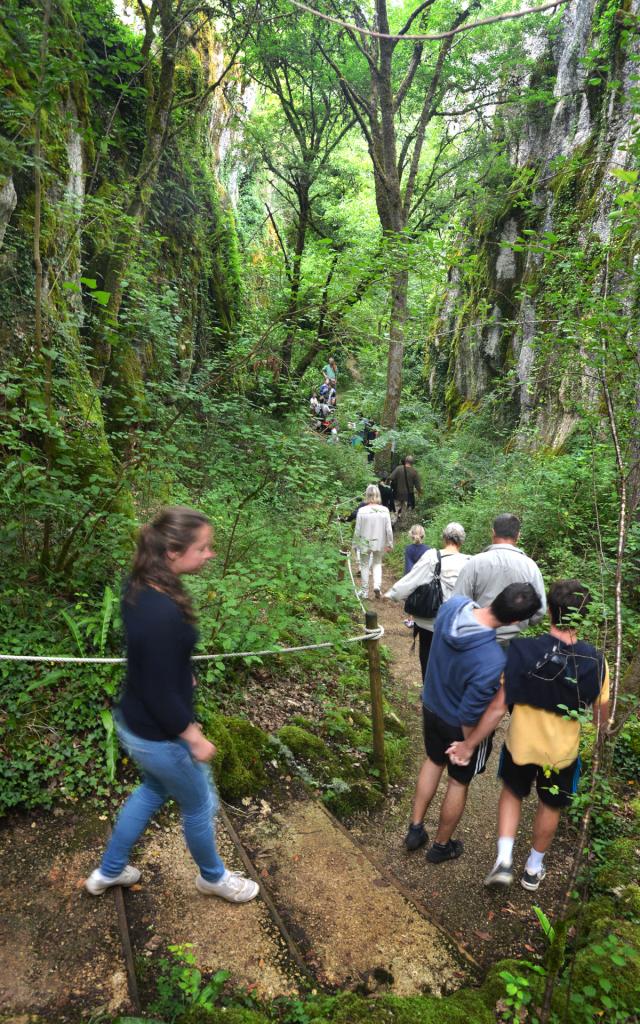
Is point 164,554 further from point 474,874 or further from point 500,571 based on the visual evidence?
point 474,874

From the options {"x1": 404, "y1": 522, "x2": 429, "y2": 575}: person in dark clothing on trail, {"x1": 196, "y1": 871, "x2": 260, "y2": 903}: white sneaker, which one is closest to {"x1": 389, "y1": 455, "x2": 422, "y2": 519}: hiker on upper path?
{"x1": 404, "y1": 522, "x2": 429, "y2": 575}: person in dark clothing on trail

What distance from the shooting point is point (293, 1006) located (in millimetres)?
2434

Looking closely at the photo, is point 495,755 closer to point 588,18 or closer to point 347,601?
point 347,601

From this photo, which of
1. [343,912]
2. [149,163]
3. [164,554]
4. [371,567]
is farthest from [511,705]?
[149,163]

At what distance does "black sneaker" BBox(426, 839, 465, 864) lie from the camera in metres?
3.74

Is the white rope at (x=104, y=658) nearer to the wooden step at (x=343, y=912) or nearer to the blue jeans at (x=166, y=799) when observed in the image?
the blue jeans at (x=166, y=799)

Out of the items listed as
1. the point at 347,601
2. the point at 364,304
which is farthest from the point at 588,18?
the point at 347,601

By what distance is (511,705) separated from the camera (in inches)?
129

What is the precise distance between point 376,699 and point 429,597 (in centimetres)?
105

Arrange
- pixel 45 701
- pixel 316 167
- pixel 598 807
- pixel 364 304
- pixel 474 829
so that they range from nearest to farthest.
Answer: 1. pixel 598 807
2. pixel 45 701
3. pixel 474 829
4. pixel 364 304
5. pixel 316 167

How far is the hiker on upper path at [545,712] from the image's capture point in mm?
3070

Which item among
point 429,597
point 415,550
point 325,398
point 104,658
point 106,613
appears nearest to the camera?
A: point 104,658

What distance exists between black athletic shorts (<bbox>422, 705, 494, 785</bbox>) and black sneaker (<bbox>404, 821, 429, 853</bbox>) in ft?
2.00

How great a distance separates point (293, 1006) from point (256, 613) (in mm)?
2679
